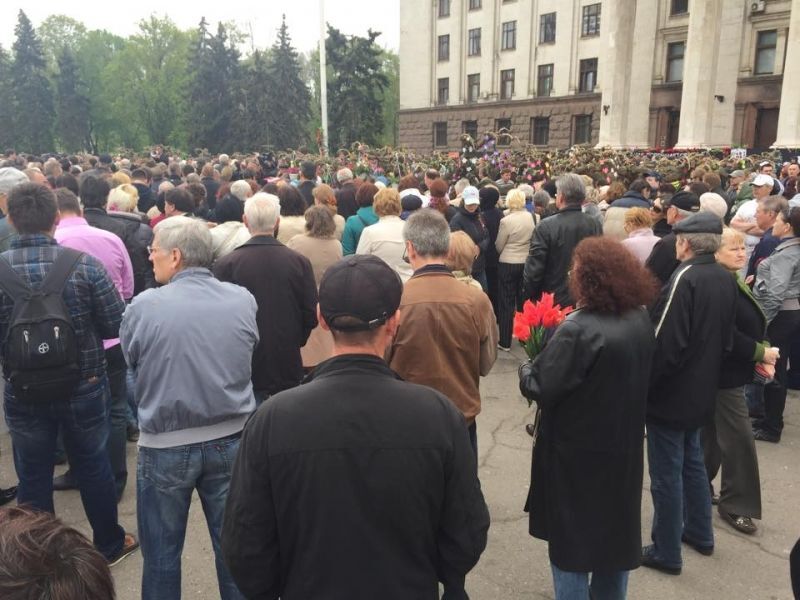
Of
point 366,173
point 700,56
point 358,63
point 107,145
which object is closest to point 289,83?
point 358,63

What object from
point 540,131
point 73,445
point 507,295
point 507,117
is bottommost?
point 507,295

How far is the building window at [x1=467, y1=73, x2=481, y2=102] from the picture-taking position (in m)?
47.2

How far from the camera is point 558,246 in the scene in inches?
245

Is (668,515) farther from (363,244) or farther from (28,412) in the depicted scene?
(28,412)

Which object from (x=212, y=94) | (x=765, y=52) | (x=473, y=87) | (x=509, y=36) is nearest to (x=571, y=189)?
(x=765, y=52)

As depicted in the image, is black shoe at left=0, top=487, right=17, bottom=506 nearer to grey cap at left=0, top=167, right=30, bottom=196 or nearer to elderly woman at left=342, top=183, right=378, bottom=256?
grey cap at left=0, top=167, right=30, bottom=196

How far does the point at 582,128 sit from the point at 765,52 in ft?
37.7

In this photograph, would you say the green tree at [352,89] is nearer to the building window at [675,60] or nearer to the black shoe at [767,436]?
the building window at [675,60]

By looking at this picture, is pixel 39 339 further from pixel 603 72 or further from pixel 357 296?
pixel 603 72

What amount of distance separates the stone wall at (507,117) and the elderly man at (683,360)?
34305 millimetres

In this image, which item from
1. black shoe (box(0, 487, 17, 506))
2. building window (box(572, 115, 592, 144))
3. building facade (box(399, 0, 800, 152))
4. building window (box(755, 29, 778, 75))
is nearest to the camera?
black shoe (box(0, 487, 17, 506))

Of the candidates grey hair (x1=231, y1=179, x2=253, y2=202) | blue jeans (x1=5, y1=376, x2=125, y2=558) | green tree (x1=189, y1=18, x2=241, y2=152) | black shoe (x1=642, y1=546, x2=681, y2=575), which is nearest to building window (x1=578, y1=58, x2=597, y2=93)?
green tree (x1=189, y1=18, x2=241, y2=152)

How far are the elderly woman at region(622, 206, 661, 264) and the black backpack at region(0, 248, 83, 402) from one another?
4.48 m

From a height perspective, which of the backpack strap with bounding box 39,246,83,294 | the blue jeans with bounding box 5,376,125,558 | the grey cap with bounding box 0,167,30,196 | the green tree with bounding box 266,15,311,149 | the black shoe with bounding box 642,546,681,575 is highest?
the green tree with bounding box 266,15,311,149
